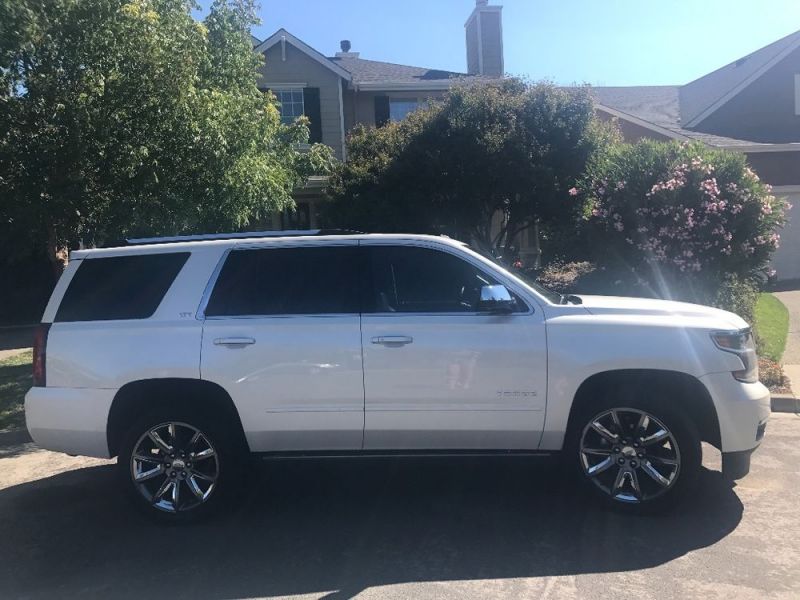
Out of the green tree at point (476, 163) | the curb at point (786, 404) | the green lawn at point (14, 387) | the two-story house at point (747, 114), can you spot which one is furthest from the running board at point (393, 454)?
the two-story house at point (747, 114)

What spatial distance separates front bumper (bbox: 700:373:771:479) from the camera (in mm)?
4281

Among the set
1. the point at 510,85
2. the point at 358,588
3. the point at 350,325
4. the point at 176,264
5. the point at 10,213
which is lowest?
the point at 358,588

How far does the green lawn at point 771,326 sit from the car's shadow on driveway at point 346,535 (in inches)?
183

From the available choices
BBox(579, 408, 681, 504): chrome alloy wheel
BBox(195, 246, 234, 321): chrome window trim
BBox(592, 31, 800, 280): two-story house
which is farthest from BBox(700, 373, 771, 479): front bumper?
BBox(592, 31, 800, 280): two-story house

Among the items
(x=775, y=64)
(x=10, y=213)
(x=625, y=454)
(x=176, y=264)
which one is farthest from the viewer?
(x=775, y=64)

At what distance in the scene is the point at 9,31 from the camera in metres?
6.74

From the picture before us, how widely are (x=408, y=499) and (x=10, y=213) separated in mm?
6141

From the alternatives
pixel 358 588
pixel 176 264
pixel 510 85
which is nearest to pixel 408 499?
pixel 358 588

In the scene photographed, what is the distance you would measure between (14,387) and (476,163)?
27.9 feet

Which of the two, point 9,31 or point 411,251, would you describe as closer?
point 411,251

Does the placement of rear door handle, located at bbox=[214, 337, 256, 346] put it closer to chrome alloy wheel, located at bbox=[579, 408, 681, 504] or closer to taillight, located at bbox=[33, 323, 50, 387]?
taillight, located at bbox=[33, 323, 50, 387]

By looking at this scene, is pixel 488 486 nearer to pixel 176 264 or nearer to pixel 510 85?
pixel 176 264

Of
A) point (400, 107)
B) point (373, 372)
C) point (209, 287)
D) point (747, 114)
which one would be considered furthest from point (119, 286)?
point (747, 114)

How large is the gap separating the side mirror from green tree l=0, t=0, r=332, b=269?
4.94 m
